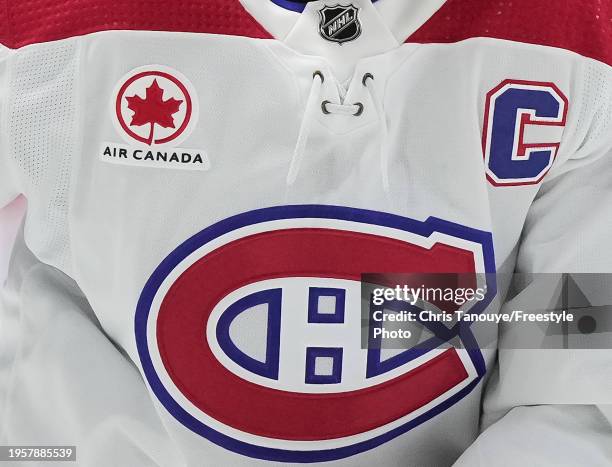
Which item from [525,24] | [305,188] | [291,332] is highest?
[525,24]

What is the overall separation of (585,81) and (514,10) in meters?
0.09

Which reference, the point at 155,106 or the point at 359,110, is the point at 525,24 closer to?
the point at 359,110

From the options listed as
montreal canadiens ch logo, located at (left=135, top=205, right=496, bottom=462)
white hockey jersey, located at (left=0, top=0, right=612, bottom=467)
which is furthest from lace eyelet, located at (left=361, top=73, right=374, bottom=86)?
montreal canadiens ch logo, located at (left=135, top=205, right=496, bottom=462)

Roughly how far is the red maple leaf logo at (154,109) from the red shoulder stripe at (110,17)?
5 cm

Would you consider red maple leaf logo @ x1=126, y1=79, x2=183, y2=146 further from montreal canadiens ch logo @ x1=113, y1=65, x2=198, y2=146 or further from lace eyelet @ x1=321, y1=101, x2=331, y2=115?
lace eyelet @ x1=321, y1=101, x2=331, y2=115

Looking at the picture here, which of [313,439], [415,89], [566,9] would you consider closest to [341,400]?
[313,439]

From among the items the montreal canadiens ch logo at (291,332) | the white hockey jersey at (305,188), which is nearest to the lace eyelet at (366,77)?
the white hockey jersey at (305,188)

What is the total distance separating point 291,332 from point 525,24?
0.33m

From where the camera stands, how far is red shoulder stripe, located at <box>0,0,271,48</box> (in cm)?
74

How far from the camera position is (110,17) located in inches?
29.0

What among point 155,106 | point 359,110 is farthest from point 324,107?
point 155,106

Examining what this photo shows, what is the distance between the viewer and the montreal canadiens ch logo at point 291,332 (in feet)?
2.52

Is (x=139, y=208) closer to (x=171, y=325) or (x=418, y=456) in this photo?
(x=171, y=325)

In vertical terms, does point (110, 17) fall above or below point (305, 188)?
above
